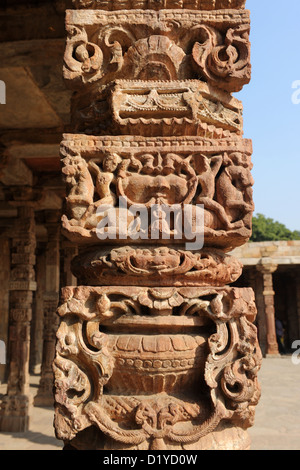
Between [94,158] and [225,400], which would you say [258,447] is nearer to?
[225,400]

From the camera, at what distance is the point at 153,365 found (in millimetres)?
1897

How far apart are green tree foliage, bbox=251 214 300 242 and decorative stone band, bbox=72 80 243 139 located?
32299mm

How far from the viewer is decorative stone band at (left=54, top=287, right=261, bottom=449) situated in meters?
1.86

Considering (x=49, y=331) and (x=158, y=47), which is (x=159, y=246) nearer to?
(x=158, y=47)

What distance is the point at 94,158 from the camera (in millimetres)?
2135

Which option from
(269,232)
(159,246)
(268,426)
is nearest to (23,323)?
(268,426)

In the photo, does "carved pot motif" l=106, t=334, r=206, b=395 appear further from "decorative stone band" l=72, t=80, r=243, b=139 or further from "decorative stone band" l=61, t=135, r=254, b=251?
"decorative stone band" l=72, t=80, r=243, b=139

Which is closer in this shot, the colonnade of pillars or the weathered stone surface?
the weathered stone surface

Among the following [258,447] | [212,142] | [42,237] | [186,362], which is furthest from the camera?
[42,237]

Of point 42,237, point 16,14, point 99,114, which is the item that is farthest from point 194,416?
point 42,237

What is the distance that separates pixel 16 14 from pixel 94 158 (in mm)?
3514

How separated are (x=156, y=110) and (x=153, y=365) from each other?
1.27 m

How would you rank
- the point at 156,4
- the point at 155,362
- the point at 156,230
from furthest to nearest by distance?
1. the point at 156,4
2. the point at 156,230
3. the point at 155,362

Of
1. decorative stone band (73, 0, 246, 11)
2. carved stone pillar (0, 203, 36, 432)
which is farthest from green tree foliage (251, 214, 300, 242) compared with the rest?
decorative stone band (73, 0, 246, 11)
